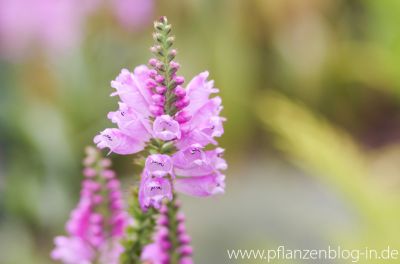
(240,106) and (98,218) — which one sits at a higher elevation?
(240,106)

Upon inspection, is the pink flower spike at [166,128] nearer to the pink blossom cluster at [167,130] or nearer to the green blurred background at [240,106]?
the pink blossom cluster at [167,130]

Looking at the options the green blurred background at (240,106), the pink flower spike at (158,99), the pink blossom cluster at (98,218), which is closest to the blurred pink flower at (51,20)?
the green blurred background at (240,106)

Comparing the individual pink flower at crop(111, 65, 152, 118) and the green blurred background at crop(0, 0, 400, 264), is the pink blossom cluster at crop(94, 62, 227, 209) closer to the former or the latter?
the individual pink flower at crop(111, 65, 152, 118)

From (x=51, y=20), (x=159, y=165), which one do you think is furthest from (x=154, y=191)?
(x=51, y=20)

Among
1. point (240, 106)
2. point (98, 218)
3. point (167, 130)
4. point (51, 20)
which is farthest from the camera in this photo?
point (240, 106)

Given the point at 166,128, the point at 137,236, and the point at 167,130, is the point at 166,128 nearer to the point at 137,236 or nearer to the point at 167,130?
the point at 167,130

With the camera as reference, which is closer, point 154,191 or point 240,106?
point 154,191

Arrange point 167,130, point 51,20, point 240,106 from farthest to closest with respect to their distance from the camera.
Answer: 1. point 240,106
2. point 51,20
3. point 167,130

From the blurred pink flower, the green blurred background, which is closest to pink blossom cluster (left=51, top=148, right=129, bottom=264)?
the green blurred background
